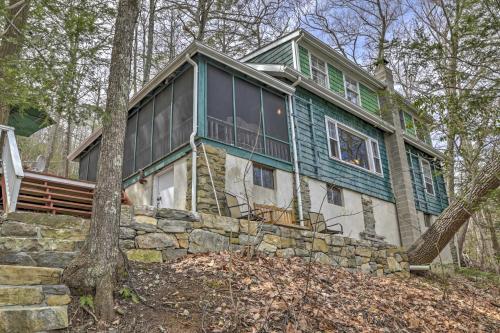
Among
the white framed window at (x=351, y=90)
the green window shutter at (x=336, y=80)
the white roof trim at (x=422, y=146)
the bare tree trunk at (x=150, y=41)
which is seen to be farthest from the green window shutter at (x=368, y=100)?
the bare tree trunk at (x=150, y=41)

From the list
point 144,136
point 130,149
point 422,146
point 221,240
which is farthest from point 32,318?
point 422,146

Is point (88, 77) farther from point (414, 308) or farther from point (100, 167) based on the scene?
point (414, 308)

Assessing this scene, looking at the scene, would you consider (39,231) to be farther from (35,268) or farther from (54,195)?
(54,195)

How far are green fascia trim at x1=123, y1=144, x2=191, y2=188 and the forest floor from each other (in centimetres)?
342

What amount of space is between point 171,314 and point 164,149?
6260 mm

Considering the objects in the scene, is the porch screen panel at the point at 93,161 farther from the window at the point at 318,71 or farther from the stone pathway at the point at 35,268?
the stone pathway at the point at 35,268

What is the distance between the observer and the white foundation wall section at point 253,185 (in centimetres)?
822

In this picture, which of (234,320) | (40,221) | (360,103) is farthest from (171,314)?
(360,103)

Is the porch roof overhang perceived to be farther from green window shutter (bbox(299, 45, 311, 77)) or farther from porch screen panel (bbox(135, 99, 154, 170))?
porch screen panel (bbox(135, 99, 154, 170))

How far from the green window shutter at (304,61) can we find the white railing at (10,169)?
334 inches

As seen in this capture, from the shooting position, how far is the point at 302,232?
7238 millimetres

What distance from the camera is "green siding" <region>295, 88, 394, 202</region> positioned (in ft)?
34.2

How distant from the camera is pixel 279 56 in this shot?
12.4 m

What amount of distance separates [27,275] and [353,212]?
30.5 ft
